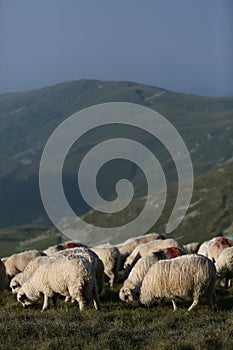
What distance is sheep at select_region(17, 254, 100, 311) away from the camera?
47.4ft

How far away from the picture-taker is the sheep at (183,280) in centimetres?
1435

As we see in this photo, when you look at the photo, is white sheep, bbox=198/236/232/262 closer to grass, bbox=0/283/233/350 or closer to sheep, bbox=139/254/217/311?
grass, bbox=0/283/233/350

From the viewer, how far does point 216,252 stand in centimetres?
2198

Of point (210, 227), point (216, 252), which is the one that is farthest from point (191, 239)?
point (216, 252)

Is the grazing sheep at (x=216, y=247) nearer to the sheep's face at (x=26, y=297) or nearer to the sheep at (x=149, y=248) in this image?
the sheep at (x=149, y=248)

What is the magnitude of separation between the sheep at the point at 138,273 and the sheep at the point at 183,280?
715mm

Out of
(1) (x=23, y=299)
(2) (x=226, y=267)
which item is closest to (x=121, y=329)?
(1) (x=23, y=299)

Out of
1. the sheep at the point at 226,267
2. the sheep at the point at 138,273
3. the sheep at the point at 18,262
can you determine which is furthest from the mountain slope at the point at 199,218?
the sheep at the point at 138,273

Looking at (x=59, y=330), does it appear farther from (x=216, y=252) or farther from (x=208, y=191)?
(x=208, y=191)

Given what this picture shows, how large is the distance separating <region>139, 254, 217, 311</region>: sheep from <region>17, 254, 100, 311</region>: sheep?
71.7 inches

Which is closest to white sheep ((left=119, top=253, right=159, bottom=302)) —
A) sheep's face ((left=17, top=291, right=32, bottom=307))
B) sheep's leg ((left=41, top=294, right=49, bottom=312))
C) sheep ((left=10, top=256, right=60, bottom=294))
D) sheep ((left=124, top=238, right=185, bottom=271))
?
sheep's leg ((left=41, top=294, right=49, bottom=312))

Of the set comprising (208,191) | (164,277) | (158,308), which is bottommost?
(208,191)

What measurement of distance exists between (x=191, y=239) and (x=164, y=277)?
148 m

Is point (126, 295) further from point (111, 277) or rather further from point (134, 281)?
point (111, 277)
